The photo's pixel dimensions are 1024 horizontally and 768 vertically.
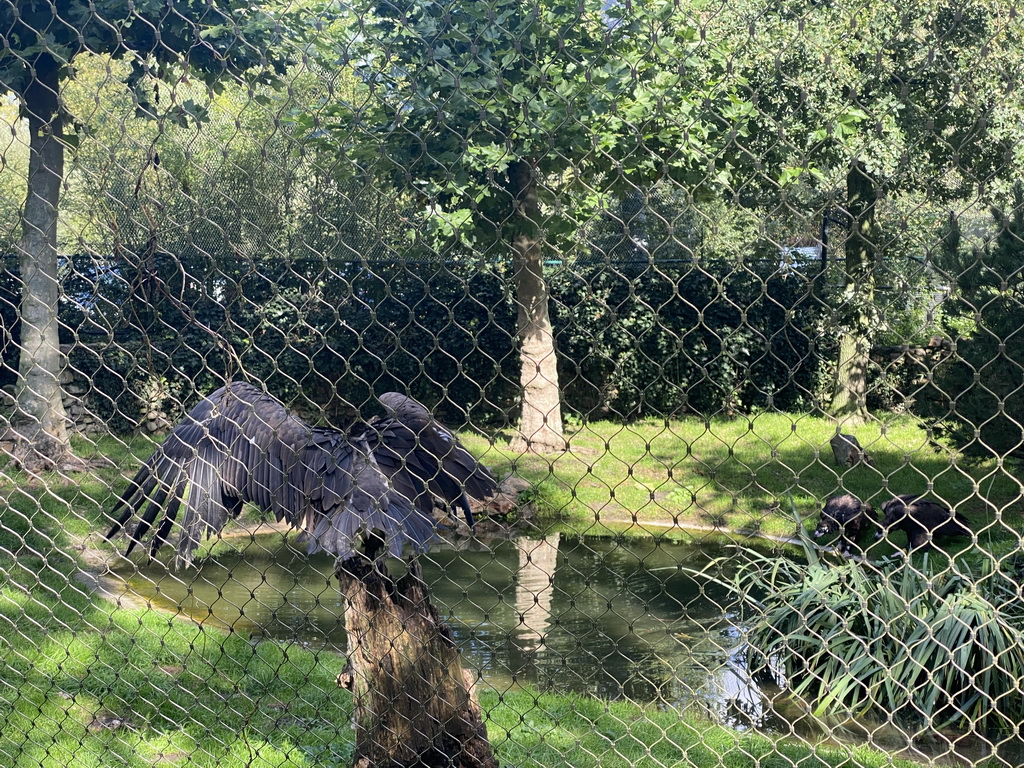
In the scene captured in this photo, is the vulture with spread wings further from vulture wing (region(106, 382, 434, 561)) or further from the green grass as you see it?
the green grass

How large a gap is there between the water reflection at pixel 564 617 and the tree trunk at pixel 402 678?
90 centimetres

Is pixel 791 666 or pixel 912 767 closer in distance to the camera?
pixel 912 767

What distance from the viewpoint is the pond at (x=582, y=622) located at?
4.48m

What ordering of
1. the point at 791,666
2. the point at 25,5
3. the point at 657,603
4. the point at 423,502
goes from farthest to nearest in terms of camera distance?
the point at 657,603, the point at 25,5, the point at 791,666, the point at 423,502

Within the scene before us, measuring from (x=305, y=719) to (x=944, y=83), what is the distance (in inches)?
157

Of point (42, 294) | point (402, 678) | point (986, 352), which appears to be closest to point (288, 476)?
point (402, 678)

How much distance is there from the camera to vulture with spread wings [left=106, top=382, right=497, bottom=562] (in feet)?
8.87

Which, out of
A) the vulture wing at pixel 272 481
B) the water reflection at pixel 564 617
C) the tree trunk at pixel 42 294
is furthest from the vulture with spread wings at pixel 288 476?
the tree trunk at pixel 42 294

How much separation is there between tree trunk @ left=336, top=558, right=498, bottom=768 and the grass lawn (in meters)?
0.13

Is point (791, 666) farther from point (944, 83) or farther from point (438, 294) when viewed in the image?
point (438, 294)

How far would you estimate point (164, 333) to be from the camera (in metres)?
10.2

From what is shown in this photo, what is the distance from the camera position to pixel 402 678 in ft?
10.4

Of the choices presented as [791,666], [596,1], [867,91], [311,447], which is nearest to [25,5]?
[311,447]

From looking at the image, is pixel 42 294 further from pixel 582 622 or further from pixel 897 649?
pixel 897 649
